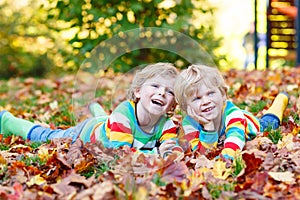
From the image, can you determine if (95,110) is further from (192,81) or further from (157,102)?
(192,81)

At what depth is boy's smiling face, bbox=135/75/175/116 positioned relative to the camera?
3232 mm

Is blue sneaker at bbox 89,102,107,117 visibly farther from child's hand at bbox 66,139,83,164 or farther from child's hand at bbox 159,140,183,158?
child's hand at bbox 159,140,183,158

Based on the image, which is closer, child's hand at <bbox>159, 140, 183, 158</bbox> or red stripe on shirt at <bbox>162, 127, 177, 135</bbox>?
child's hand at <bbox>159, 140, 183, 158</bbox>

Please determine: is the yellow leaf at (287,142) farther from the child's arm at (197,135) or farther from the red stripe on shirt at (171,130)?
the red stripe on shirt at (171,130)

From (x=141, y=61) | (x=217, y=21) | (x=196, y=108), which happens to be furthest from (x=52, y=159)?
(x=217, y=21)

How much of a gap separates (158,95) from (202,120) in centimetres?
27

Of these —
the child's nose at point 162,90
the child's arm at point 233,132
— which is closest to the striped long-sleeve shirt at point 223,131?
the child's arm at point 233,132

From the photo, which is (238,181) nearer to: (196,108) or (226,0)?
(196,108)

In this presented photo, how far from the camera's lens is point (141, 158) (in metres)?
2.84

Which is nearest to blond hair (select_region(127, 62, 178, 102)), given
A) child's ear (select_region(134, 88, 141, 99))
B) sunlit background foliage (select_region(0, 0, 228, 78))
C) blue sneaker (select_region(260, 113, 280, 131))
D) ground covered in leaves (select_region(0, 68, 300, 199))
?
child's ear (select_region(134, 88, 141, 99))

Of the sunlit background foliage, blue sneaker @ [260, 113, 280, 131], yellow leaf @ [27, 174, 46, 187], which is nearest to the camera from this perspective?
yellow leaf @ [27, 174, 46, 187]

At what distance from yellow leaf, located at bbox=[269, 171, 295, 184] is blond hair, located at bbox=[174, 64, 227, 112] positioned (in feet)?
2.48

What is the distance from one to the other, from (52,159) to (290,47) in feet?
28.9

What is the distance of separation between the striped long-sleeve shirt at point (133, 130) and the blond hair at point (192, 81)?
0.57 feet
